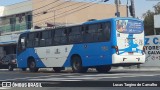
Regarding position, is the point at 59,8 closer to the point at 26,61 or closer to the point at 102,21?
the point at 26,61

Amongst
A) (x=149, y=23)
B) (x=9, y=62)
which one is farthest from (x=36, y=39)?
(x=149, y=23)

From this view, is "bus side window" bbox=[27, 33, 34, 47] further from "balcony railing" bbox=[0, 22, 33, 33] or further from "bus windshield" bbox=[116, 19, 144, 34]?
"balcony railing" bbox=[0, 22, 33, 33]

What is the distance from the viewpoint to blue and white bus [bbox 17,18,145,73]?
24078mm

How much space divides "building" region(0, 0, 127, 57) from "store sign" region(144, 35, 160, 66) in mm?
22353

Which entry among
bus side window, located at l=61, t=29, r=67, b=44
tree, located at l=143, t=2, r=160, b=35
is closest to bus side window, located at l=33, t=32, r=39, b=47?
bus side window, located at l=61, t=29, r=67, b=44

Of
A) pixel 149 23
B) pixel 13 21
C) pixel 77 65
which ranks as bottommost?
pixel 77 65

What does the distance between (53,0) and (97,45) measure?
1395 inches

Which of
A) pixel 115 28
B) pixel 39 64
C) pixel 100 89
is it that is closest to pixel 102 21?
pixel 115 28

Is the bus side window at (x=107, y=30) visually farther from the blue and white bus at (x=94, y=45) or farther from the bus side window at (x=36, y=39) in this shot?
the bus side window at (x=36, y=39)

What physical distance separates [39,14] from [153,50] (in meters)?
26.0

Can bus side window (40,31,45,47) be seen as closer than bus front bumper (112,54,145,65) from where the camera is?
No

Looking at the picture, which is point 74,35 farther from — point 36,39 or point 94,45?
point 36,39

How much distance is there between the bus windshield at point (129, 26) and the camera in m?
24.2

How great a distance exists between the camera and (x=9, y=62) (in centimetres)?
3853
